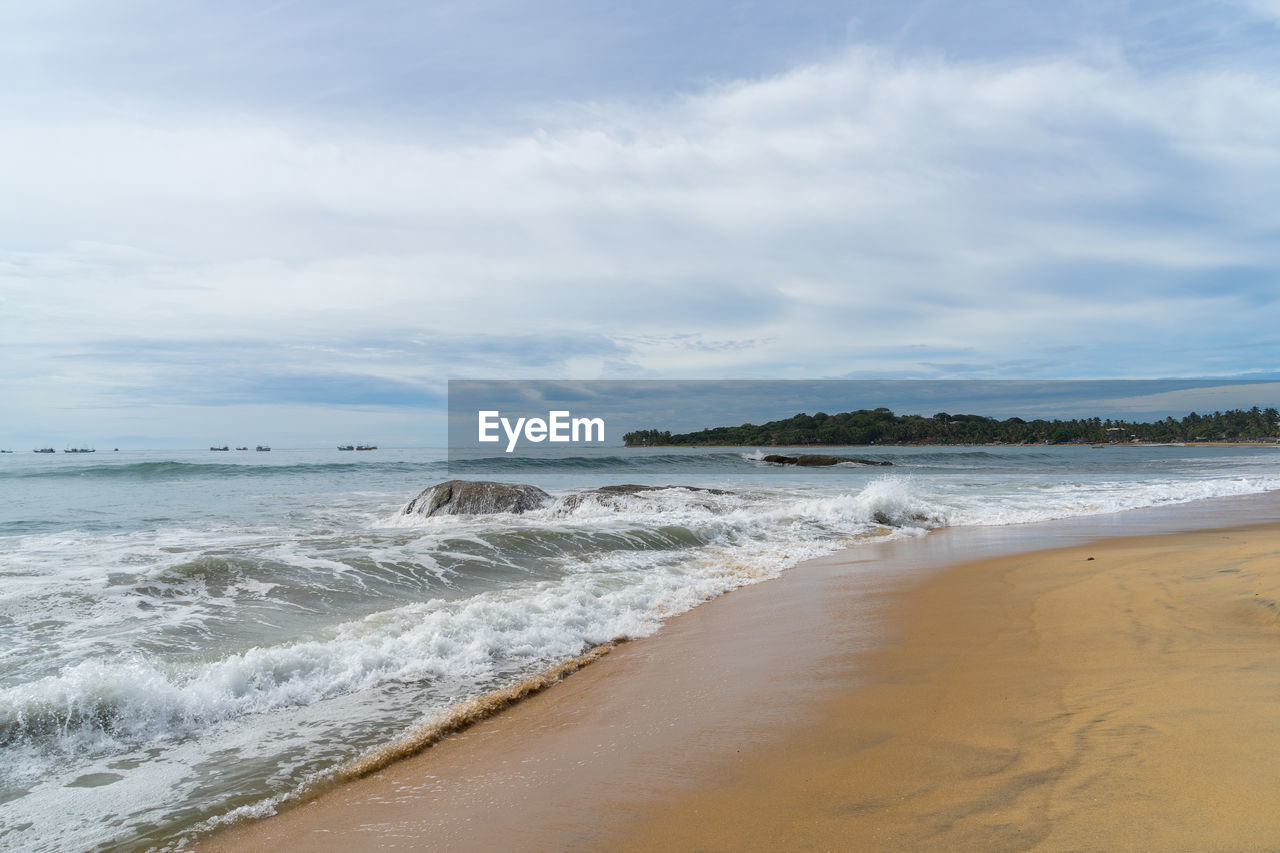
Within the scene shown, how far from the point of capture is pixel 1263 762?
2.40 meters

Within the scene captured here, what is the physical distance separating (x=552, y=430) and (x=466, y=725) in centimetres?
1720

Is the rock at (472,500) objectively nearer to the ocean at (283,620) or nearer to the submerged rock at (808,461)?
the ocean at (283,620)

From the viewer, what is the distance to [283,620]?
600cm

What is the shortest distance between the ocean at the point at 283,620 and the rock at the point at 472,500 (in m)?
0.52

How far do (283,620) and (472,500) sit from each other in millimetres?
8055

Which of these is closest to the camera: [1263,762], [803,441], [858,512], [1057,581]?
[1263,762]

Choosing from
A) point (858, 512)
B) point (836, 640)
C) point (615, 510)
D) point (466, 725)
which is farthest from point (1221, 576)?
point (615, 510)

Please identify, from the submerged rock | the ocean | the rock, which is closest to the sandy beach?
the ocean

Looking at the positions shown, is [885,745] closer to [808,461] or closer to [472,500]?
[472,500]

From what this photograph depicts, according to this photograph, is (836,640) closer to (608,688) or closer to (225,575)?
(608,688)

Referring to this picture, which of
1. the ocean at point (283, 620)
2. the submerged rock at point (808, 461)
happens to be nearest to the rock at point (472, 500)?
the ocean at point (283, 620)

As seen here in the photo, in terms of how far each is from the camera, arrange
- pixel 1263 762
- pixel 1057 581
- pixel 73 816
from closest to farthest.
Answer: pixel 1263 762 → pixel 73 816 → pixel 1057 581

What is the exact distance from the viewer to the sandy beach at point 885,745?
7.54 feet

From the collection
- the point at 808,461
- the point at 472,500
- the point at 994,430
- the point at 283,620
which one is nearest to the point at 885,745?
the point at 283,620
